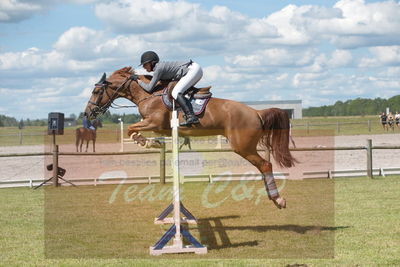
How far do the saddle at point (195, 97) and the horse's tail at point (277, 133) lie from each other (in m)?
0.98

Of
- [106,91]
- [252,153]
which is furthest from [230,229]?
[106,91]

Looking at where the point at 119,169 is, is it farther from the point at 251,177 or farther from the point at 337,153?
the point at 337,153

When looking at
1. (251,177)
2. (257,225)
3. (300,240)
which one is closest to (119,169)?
(251,177)

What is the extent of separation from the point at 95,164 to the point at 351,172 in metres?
10.3

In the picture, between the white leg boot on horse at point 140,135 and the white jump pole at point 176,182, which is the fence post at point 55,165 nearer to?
A: the white leg boot on horse at point 140,135

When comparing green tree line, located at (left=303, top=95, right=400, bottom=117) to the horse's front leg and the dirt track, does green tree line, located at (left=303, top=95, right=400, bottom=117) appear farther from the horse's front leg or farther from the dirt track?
the horse's front leg

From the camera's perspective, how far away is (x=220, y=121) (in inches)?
300

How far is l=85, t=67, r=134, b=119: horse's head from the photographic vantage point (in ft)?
26.5

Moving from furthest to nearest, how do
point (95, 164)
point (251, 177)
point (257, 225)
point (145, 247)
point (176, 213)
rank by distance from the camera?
point (95, 164)
point (251, 177)
point (257, 225)
point (145, 247)
point (176, 213)

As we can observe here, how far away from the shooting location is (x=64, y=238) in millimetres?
7578

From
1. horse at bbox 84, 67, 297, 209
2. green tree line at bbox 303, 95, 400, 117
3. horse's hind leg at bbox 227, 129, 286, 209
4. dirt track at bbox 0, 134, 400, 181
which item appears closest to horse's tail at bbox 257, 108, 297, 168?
horse at bbox 84, 67, 297, 209

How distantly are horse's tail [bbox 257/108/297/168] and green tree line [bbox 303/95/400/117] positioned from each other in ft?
204

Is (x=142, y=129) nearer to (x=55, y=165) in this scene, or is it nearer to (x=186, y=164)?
(x=55, y=165)

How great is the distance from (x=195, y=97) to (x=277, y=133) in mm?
1496
